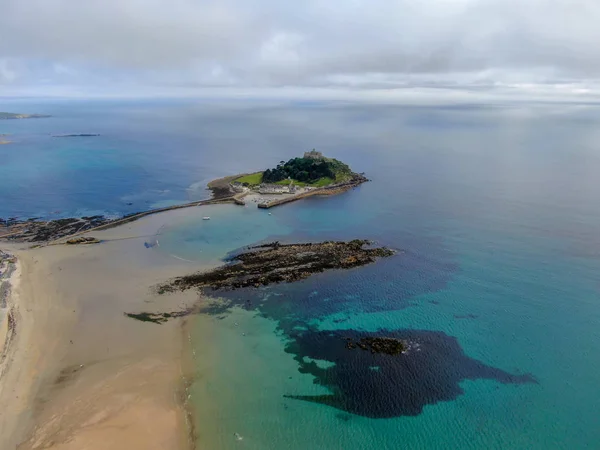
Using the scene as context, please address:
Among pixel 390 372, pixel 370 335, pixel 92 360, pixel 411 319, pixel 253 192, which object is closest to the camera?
pixel 390 372

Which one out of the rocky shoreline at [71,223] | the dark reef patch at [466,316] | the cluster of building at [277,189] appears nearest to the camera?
the dark reef patch at [466,316]

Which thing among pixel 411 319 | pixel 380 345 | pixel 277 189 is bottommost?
pixel 380 345

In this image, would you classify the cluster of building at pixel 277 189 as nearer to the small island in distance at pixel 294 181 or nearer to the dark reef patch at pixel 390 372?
the small island in distance at pixel 294 181

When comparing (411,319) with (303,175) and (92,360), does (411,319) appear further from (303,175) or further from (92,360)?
(303,175)

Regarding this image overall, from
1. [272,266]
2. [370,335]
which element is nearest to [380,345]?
[370,335]

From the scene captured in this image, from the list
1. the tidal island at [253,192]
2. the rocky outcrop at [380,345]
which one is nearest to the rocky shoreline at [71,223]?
the tidal island at [253,192]

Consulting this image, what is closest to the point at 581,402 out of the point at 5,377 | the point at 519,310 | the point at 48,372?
the point at 519,310

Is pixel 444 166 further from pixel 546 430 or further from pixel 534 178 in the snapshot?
pixel 546 430

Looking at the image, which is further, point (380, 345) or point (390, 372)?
point (380, 345)
